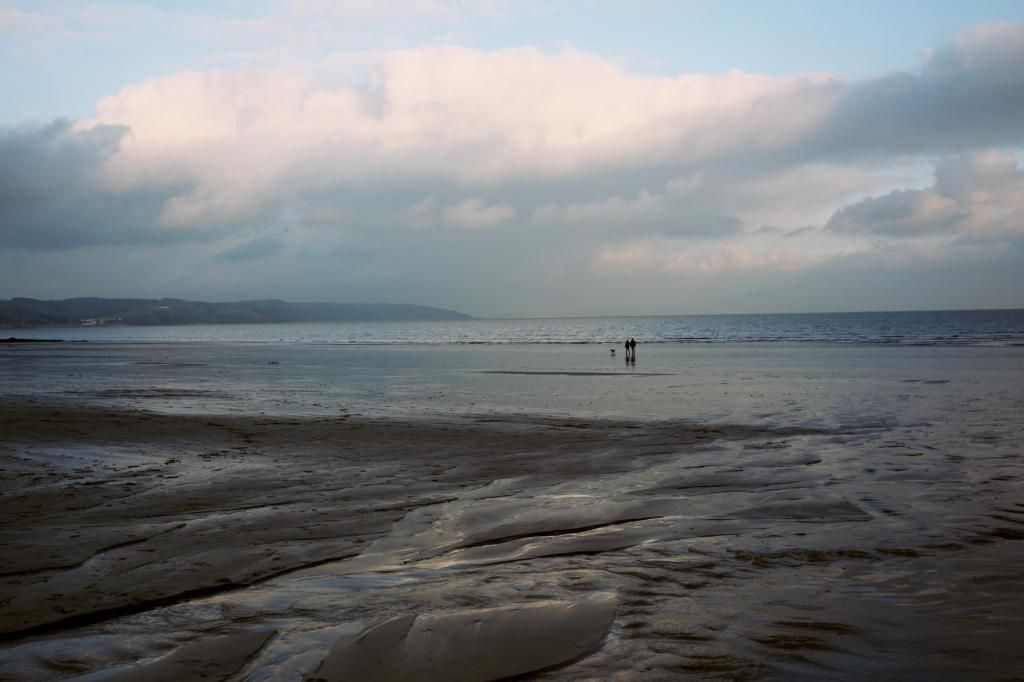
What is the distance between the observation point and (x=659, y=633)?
5.44 meters

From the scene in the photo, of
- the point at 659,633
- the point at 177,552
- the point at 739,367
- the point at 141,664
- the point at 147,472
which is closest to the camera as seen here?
the point at 141,664

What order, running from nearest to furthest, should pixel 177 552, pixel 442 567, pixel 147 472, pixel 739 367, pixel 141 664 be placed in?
1. pixel 141 664
2. pixel 442 567
3. pixel 177 552
4. pixel 147 472
5. pixel 739 367

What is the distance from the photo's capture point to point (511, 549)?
25.4 feet

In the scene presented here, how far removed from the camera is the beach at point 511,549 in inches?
201

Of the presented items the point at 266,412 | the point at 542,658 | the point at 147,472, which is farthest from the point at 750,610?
the point at 266,412

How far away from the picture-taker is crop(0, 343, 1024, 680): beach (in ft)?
16.7

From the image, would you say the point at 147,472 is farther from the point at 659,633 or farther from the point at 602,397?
the point at 602,397

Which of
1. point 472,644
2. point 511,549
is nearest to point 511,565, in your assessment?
point 511,549

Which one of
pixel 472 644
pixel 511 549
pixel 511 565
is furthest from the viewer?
pixel 511 549

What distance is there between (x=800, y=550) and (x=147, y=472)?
9.93 metres

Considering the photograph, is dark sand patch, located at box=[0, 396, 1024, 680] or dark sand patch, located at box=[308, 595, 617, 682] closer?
dark sand patch, located at box=[308, 595, 617, 682]

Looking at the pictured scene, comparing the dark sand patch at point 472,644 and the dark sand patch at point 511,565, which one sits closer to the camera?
the dark sand patch at point 472,644

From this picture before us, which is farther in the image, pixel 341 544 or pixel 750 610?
pixel 341 544

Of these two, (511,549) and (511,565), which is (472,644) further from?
(511,549)
